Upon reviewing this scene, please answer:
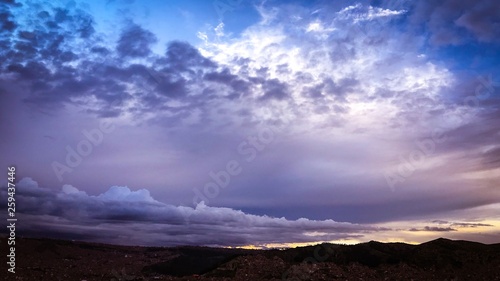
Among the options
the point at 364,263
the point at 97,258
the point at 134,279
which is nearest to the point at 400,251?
the point at 364,263

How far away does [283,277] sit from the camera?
34750mm

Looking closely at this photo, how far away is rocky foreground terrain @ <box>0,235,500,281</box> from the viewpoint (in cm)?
3375

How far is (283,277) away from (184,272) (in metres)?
13.7

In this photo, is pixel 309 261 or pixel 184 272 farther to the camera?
pixel 184 272

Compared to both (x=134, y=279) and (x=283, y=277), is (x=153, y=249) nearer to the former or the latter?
(x=134, y=279)

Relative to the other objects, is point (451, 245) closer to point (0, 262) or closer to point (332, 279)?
point (332, 279)

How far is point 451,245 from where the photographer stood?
38406mm

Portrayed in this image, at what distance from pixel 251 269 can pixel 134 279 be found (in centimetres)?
1174

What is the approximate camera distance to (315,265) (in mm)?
→ 36562

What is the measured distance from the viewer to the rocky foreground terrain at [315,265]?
1329 inches

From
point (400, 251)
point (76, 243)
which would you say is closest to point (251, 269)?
point (400, 251)

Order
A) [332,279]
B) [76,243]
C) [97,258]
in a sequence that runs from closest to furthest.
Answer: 1. [332,279]
2. [97,258]
3. [76,243]

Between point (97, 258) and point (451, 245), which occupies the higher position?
point (451, 245)

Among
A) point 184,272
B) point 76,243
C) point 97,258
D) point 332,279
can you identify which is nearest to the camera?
point 332,279
